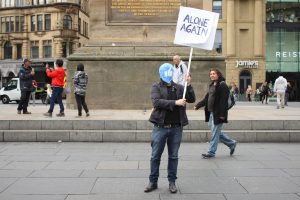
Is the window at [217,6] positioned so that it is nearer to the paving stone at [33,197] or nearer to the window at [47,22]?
the window at [47,22]

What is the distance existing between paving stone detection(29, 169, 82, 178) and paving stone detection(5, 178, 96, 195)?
246 millimetres

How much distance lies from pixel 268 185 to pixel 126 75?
30.3 feet

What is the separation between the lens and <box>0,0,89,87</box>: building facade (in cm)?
6831

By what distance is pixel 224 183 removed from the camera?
7.38 metres

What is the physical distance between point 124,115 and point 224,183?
22.1 ft

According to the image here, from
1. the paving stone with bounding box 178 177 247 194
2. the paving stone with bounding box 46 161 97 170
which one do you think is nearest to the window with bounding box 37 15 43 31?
the paving stone with bounding box 46 161 97 170

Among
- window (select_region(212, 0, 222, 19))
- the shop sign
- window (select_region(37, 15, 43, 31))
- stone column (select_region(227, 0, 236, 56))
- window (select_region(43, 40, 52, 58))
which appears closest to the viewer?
stone column (select_region(227, 0, 236, 56))

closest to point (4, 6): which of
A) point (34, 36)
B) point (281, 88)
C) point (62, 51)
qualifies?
point (34, 36)

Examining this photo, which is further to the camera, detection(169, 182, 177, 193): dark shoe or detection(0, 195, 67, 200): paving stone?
detection(169, 182, 177, 193): dark shoe

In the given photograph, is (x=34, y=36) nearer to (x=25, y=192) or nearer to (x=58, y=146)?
(x=58, y=146)

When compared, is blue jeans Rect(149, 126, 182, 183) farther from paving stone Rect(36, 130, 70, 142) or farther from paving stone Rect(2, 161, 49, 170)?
paving stone Rect(36, 130, 70, 142)

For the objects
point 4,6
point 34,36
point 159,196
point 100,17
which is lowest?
point 159,196

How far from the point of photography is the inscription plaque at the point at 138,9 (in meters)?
16.6

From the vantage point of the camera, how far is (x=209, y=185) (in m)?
7.23
